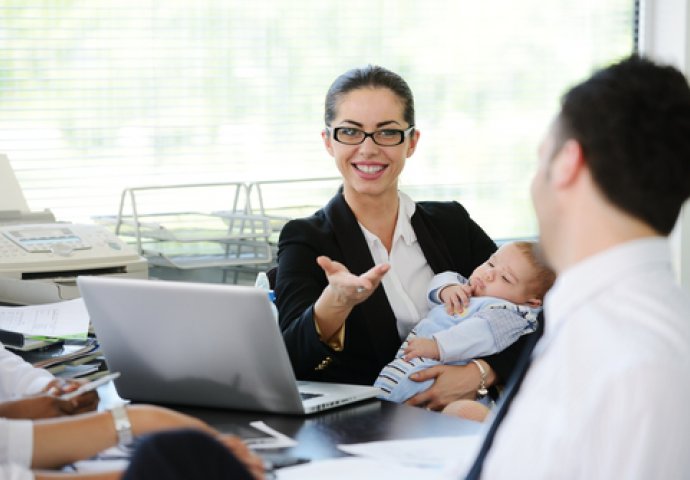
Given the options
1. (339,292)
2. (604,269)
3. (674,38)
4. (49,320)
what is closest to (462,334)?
(339,292)

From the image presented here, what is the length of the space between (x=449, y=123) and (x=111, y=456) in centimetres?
345

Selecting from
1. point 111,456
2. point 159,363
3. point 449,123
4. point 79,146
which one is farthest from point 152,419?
point 449,123

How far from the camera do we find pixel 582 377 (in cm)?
101

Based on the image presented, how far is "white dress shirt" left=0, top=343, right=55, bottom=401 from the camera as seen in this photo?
72.8 inches

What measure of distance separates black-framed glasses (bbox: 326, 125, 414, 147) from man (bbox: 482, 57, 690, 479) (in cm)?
140

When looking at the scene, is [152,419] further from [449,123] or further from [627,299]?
[449,123]

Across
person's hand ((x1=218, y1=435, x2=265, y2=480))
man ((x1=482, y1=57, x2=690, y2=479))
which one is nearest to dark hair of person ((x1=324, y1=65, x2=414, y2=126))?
person's hand ((x1=218, y1=435, x2=265, y2=480))

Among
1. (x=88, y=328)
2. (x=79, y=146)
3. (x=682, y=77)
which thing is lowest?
(x=88, y=328)

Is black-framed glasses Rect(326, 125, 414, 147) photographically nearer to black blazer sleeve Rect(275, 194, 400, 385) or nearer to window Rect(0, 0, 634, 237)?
Answer: black blazer sleeve Rect(275, 194, 400, 385)

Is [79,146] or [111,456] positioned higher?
[79,146]

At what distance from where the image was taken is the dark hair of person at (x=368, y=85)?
8.41 feet

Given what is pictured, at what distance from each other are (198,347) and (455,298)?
32.7 inches

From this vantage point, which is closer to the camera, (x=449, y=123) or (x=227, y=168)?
(x=227, y=168)

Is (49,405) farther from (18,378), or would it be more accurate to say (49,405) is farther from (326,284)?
(326,284)
